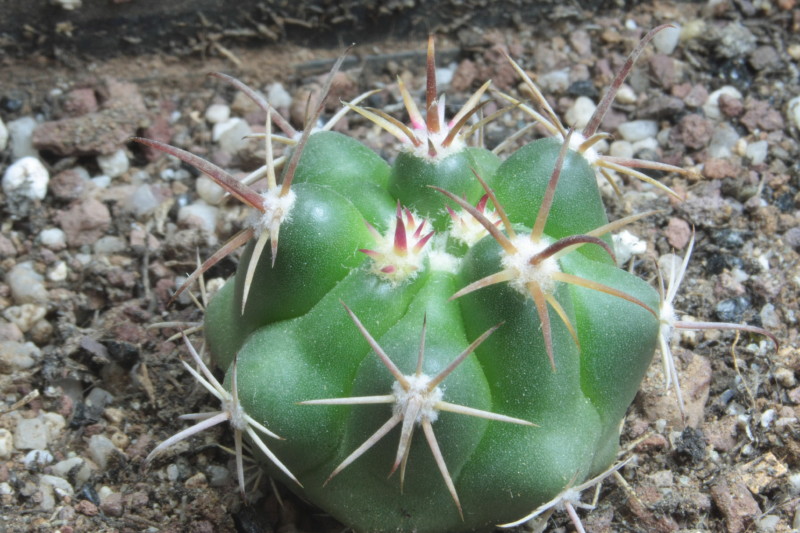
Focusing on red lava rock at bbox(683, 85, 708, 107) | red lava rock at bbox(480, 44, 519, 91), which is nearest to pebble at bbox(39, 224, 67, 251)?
red lava rock at bbox(480, 44, 519, 91)

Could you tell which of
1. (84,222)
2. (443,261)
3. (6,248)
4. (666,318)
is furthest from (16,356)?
(666,318)

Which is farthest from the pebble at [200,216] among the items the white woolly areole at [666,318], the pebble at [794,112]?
A: the pebble at [794,112]

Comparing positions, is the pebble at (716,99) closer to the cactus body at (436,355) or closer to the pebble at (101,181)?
the cactus body at (436,355)

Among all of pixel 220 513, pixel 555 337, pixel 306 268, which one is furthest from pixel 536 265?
pixel 220 513

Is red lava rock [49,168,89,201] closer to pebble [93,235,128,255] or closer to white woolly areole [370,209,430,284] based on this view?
pebble [93,235,128,255]

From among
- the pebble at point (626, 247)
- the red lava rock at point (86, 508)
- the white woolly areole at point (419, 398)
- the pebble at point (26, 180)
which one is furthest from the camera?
the pebble at point (26, 180)

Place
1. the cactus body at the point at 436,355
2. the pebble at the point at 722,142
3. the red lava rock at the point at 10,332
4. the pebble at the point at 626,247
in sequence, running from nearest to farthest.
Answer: the cactus body at the point at 436,355, the red lava rock at the point at 10,332, the pebble at the point at 626,247, the pebble at the point at 722,142
